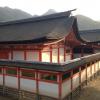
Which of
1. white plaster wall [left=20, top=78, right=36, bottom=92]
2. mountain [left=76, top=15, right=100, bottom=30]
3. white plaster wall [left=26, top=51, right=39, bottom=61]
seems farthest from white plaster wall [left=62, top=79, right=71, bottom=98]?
mountain [left=76, top=15, right=100, bottom=30]

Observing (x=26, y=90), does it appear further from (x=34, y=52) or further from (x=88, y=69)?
(x=88, y=69)

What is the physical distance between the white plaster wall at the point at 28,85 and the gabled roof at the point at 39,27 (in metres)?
4.11

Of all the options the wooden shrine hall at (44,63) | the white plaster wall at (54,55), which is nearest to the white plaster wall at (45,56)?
the wooden shrine hall at (44,63)

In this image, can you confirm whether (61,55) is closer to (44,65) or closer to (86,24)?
(44,65)

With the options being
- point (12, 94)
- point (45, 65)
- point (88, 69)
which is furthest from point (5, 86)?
point (88, 69)

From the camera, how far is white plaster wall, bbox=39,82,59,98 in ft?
40.8

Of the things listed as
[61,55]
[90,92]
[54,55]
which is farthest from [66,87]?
[61,55]

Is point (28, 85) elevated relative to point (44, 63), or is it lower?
lower

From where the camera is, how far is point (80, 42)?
22234mm

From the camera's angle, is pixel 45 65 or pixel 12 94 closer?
pixel 45 65

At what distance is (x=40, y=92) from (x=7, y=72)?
4078mm

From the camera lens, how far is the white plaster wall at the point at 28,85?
13.6 m

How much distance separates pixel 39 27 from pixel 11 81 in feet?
27.6

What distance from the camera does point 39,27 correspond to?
2070 cm
